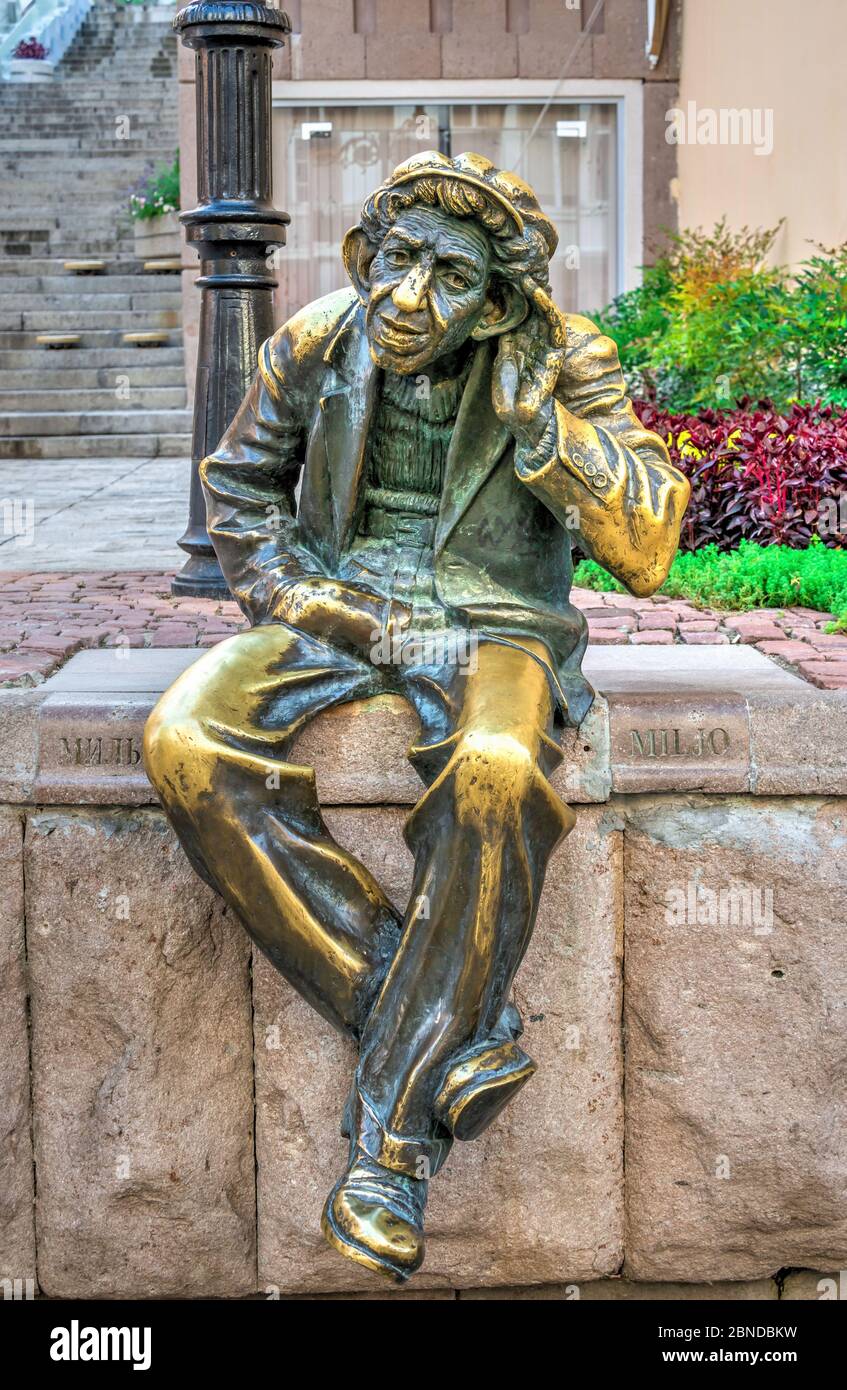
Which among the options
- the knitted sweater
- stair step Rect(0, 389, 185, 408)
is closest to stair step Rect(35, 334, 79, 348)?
stair step Rect(0, 389, 185, 408)

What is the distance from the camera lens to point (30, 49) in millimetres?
22562

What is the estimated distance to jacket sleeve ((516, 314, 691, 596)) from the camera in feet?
10.5

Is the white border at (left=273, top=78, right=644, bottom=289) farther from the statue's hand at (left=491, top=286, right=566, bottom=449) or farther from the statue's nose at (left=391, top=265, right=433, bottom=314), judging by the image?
the statue's nose at (left=391, top=265, right=433, bottom=314)

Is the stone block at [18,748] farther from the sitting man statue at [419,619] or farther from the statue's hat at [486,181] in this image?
the statue's hat at [486,181]

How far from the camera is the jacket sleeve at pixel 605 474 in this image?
3.19m

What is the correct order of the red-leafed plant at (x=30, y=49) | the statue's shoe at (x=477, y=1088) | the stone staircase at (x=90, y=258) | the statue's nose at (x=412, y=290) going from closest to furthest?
1. the statue's shoe at (x=477, y=1088)
2. the statue's nose at (x=412, y=290)
3. the stone staircase at (x=90, y=258)
4. the red-leafed plant at (x=30, y=49)

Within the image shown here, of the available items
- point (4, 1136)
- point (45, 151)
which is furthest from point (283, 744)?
point (45, 151)

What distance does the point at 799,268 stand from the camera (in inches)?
410

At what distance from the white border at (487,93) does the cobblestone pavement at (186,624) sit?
8928mm

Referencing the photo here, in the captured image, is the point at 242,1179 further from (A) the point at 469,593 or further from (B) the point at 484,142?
(B) the point at 484,142

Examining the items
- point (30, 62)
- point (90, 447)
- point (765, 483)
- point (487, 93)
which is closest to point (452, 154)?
point (487, 93)

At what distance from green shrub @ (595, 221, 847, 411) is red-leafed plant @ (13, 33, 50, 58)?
45.7 ft

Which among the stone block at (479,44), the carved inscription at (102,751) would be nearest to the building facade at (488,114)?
the stone block at (479,44)

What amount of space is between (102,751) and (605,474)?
1.08 m
